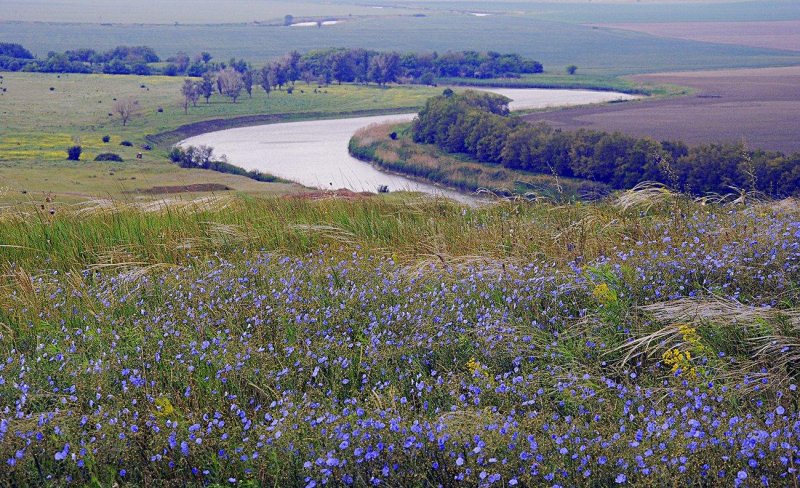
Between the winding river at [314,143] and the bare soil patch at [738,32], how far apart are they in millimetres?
22945

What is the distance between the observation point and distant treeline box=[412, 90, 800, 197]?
14.0 meters

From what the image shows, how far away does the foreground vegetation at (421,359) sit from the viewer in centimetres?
356

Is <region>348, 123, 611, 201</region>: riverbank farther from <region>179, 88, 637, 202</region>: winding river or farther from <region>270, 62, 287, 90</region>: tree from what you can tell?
<region>270, 62, 287, 90</region>: tree

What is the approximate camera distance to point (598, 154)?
2147cm

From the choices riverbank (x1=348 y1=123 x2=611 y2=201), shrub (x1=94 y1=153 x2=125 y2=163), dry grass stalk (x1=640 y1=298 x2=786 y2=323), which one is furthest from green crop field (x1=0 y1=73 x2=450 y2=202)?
dry grass stalk (x1=640 y1=298 x2=786 y2=323)

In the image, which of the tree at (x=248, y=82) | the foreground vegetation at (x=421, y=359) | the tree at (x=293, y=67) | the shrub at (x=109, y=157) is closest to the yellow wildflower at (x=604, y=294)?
the foreground vegetation at (x=421, y=359)

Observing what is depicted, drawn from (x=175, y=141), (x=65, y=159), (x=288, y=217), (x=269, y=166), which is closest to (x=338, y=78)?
(x=175, y=141)

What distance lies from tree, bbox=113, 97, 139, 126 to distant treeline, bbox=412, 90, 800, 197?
139 feet

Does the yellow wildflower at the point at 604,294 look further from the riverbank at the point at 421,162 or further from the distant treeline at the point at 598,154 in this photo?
the riverbank at the point at 421,162

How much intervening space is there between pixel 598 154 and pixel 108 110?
262ft

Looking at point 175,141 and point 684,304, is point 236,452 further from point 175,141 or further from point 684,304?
point 175,141

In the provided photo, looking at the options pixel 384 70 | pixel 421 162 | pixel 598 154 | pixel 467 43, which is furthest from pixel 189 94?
pixel 467 43

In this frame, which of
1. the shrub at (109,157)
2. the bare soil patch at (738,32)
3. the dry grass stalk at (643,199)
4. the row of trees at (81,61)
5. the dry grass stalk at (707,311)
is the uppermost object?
the bare soil patch at (738,32)

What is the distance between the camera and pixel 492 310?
5.20 metres
